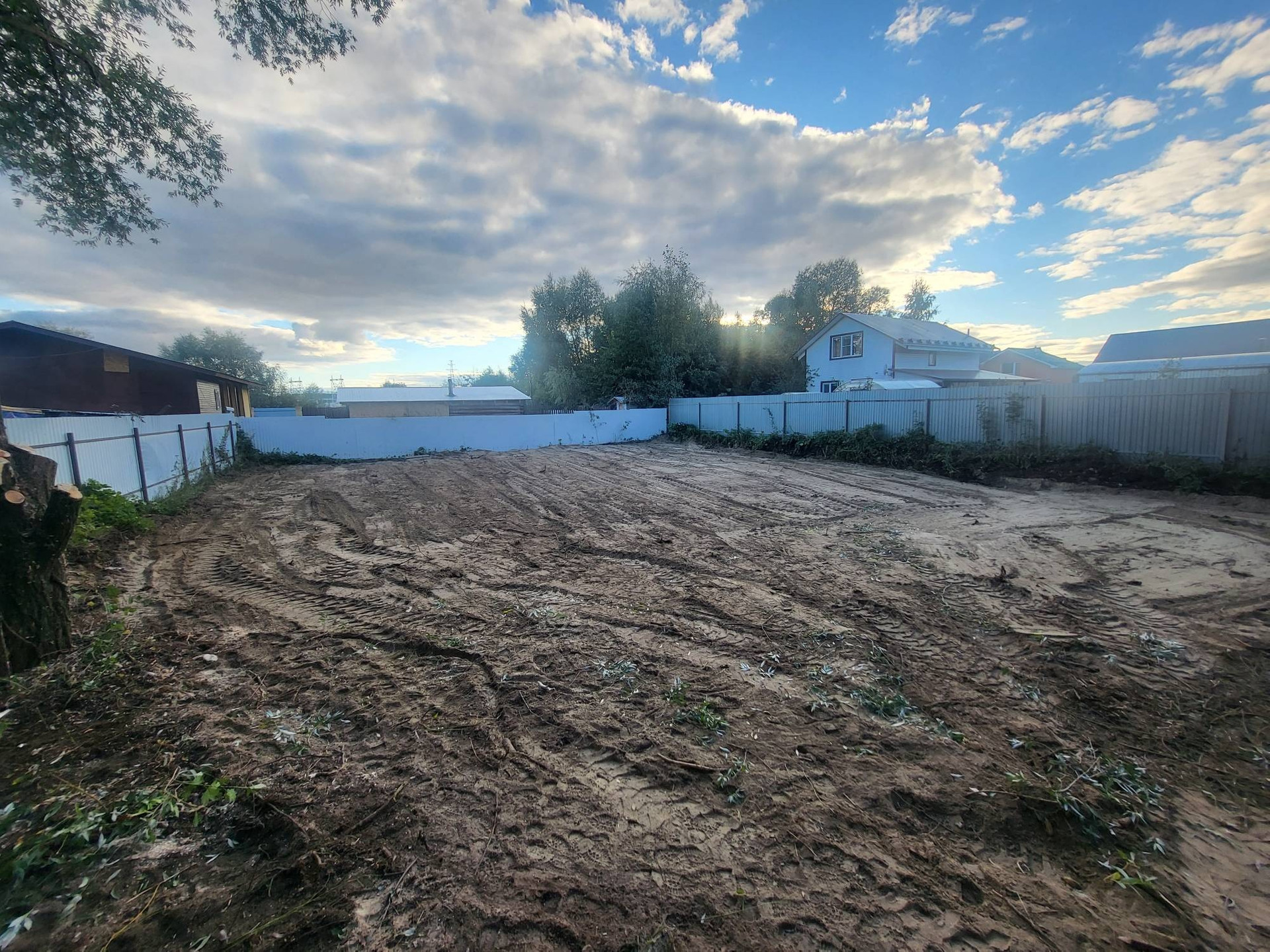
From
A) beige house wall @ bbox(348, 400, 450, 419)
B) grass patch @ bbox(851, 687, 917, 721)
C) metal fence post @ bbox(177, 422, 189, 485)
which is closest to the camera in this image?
grass patch @ bbox(851, 687, 917, 721)

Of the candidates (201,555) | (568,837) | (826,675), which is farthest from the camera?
(201,555)

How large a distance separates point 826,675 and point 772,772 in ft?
3.38

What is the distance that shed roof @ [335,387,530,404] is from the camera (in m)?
29.9

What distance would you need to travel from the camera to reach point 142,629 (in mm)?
3844

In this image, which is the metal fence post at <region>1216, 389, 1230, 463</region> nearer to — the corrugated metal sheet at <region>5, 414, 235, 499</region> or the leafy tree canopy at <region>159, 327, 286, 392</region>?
the corrugated metal sheet at <region>5, 414, 235, 499</region>

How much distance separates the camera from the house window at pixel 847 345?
23172mm

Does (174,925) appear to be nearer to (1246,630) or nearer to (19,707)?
(19,707)

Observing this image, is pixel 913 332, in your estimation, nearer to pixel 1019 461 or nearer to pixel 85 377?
pixel 1019 461

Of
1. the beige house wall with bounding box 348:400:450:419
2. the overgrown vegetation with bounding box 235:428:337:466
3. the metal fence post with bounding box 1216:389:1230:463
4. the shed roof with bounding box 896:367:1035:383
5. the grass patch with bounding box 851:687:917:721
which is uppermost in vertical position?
the shed roof with bounding box 896:367:1035:383

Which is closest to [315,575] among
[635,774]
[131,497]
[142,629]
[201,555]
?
[142,629]

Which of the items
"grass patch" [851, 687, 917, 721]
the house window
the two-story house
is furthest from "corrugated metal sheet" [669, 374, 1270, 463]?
"grass patch" [851, 687, 917, 721]

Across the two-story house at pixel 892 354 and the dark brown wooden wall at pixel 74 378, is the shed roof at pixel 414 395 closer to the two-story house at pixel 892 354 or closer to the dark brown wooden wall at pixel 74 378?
the dark brown wooden wall at pixel 74 378

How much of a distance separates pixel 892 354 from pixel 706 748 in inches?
884

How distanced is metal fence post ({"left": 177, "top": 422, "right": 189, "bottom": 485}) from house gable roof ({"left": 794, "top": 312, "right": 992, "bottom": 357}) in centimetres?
2319
